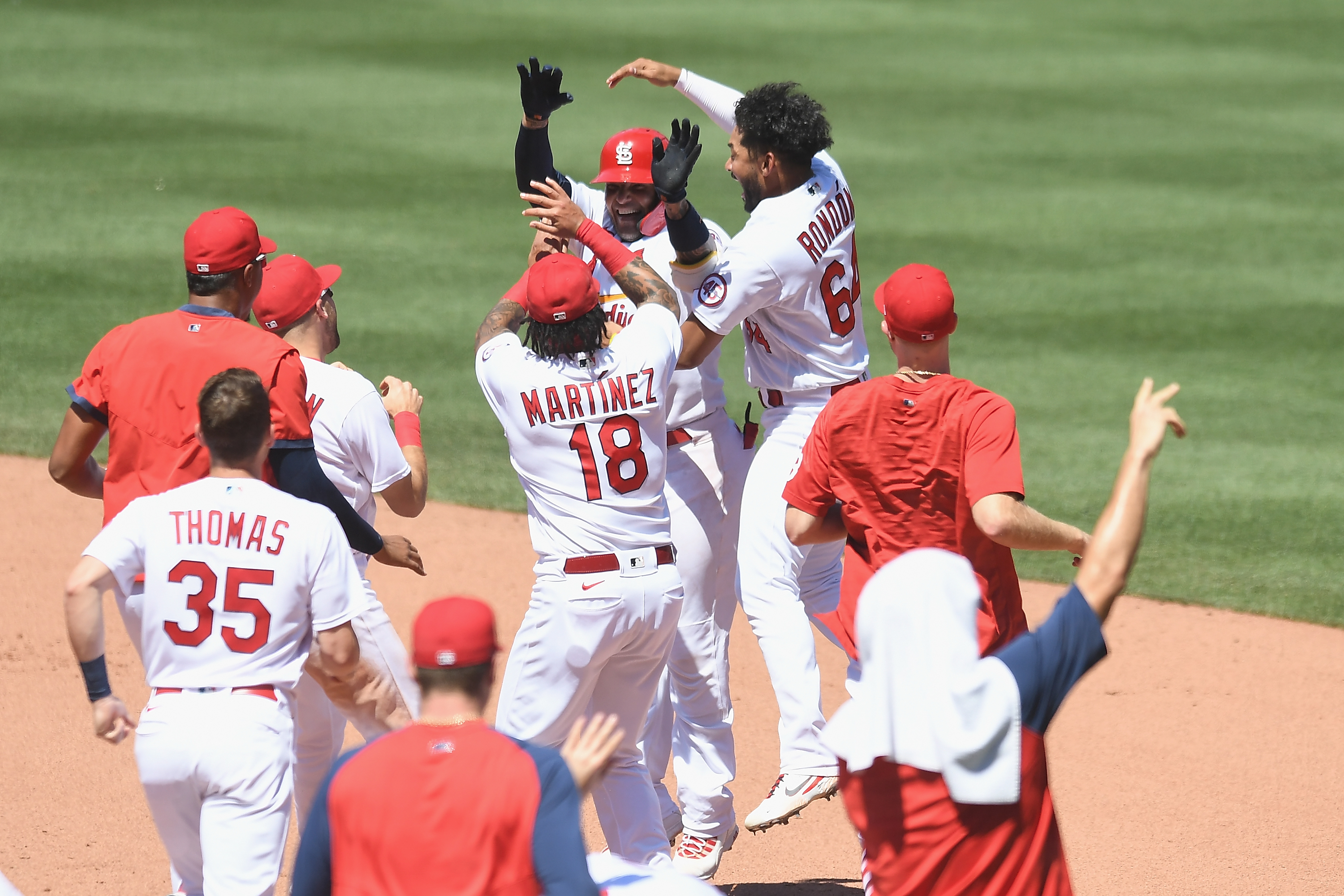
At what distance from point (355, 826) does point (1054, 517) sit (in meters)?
6.81

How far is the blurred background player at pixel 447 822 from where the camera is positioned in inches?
106

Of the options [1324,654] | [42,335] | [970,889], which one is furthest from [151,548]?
[42,335]

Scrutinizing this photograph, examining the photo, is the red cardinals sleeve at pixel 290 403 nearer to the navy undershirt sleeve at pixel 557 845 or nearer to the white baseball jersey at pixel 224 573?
the white baseball jersey at pixel 224 573

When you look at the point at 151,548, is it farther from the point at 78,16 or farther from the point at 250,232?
the point at 78,16

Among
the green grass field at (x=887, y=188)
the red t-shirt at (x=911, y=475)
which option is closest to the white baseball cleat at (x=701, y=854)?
the red t-shirt at (x=911, y=475)

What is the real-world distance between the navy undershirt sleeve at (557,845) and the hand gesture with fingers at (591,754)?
0.11 meters

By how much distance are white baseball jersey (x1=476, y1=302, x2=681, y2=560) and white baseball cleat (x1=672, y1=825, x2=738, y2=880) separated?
3.96ft

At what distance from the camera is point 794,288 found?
5406 millimetres

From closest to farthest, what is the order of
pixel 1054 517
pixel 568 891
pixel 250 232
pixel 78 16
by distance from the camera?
pixel 568 891 < pixel 250 232 < pixel 1054 517 < pixel 78 16

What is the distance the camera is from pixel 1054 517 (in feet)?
29.3

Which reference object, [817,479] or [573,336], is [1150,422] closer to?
[817,479]

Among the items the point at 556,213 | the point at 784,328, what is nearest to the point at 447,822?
the point at 556,213

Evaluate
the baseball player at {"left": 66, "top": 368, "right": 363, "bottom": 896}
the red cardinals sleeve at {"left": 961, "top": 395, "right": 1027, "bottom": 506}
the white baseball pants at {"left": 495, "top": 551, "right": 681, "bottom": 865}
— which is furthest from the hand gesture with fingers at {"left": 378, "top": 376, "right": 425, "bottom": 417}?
the red cardinals sleeve at {"left": 961, "top": 395, "right": 1027, "bottom": 506}

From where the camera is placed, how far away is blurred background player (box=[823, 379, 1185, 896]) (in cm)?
279
